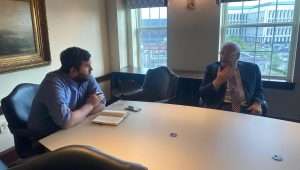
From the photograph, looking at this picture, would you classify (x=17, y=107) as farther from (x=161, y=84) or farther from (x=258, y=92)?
(x=258, y=92)

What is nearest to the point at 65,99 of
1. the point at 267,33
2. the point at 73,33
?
the point at 73,33

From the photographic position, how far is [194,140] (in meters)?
1.39

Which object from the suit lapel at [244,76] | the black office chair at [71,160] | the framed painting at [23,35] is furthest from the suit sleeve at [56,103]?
the suit lapel at [244,76]

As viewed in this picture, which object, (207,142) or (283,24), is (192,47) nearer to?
(283,24)

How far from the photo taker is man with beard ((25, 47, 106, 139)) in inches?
62.7

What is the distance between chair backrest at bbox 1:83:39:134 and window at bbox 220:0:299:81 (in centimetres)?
258

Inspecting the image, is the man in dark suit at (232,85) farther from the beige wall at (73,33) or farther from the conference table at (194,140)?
the beige wall at (73,33)

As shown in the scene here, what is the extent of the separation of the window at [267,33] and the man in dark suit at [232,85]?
922mm

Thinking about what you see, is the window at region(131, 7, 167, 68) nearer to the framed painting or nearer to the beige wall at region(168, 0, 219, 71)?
the beige wall at region(168, 0, 219, 71)

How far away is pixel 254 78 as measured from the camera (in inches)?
96.7

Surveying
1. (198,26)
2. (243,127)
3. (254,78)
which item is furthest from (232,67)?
(198,26)

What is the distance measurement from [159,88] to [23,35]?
162 centimetres

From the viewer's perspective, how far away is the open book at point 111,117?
5.50 ft

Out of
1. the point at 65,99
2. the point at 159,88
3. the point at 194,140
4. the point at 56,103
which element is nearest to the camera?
the point at 194,140
